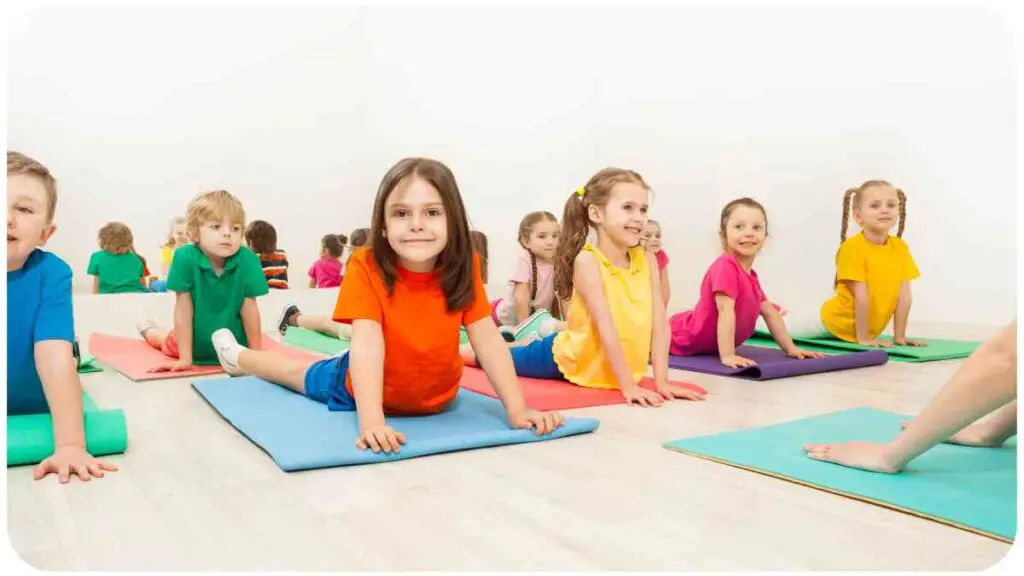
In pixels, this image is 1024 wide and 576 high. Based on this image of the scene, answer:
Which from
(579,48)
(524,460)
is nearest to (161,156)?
(579,48)

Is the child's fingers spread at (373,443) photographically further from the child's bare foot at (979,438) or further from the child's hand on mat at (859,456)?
the child's bare foot at (979,438)

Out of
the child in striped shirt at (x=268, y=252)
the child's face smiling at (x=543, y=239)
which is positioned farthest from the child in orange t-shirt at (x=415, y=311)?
the child in striped shirt at (x=268, y=252)

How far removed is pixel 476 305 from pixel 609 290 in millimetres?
884

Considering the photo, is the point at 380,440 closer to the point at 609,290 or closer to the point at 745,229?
the point at 609,290

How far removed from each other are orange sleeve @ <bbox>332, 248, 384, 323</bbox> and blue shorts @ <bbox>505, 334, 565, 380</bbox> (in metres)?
1.15

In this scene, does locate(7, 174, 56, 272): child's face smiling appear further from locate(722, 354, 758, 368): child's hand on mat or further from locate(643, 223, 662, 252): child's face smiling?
locate(643, 223, 662, 252): child's face smiling

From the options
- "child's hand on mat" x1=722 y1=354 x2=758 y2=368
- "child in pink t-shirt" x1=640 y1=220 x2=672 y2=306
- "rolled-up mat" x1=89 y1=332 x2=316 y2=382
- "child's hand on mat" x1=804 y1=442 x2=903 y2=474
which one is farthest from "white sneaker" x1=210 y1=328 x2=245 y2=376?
"child in pink t-shirt" x1=640 y1=220 x2=672 y2=306

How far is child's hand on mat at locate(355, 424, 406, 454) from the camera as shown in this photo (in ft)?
6.81

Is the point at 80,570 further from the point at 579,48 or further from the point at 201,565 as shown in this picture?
the point at 579,48

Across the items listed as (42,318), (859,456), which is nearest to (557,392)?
(859,456)

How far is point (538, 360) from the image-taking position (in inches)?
135

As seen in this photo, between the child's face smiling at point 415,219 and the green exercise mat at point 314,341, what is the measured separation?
218cm

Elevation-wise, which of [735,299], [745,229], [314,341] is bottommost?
[314,341]

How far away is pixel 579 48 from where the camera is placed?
24.5ft
